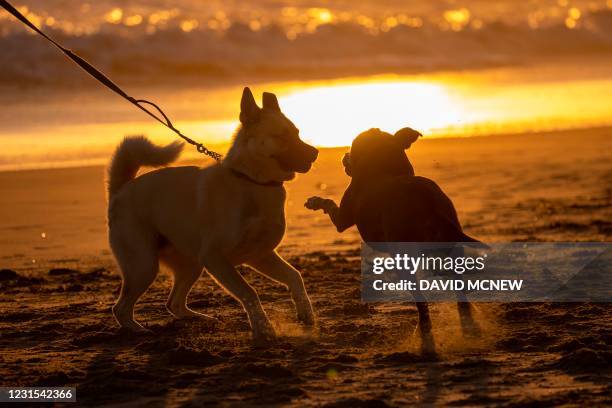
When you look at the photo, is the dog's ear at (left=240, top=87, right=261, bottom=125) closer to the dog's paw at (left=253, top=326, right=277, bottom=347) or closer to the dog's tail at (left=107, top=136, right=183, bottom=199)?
the dog's tail at (left=107, top=136, right=183, bottom=199)

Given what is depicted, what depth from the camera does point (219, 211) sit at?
650 cm

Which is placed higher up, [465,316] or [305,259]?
[305,259]

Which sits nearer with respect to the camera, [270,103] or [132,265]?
[270,103]

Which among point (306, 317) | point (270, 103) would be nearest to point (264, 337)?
point (306, 317)

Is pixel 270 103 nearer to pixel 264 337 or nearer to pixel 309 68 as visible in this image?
pixel 264 337

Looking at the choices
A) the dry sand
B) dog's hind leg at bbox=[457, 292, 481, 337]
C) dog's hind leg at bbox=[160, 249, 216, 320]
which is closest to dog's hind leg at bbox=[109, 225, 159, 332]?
the dry sand

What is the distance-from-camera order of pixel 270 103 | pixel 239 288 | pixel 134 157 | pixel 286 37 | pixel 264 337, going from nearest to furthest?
pixel 264 337, pixel 239 288, pixel 270 103, pixel 134 157, pixel 286 37

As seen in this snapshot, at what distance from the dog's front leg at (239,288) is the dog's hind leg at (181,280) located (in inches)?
25.9

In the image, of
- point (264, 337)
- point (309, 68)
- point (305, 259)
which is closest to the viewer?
point (264, 337)

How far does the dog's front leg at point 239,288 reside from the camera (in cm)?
637

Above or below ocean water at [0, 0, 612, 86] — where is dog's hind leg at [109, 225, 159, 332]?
below

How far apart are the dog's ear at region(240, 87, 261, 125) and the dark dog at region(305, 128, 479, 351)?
0.67 m

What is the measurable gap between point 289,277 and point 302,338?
1.64 ft

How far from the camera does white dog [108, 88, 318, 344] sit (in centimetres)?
645
